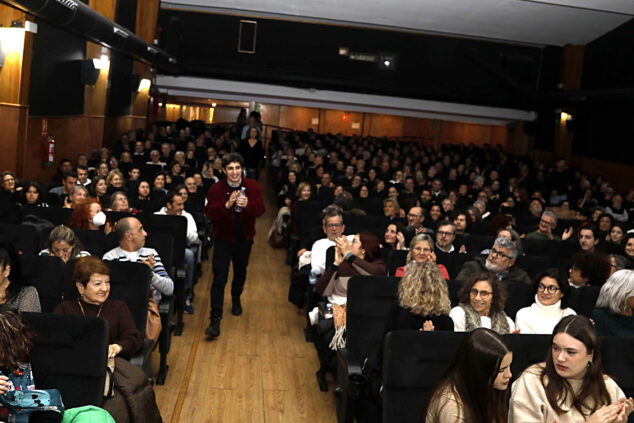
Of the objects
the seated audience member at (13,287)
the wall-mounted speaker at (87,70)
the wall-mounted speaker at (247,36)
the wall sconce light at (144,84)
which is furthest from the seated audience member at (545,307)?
the wall-mounted speaker at (247,36)

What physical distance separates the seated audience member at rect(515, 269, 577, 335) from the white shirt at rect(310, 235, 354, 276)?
1.79m

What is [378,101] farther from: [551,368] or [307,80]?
[551,368]

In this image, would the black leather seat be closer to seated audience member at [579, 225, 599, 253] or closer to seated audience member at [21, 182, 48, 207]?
seated audience member at [21, 182, 48, 207]

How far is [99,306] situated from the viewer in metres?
3.77

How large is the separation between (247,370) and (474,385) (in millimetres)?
2894

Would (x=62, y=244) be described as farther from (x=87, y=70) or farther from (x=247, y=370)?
(x=87, y=70)

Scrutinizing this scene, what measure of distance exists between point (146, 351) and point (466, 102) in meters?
16.8

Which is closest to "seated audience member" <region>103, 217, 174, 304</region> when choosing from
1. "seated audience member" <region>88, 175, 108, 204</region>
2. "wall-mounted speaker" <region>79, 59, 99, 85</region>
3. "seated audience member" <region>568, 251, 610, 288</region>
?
"seated audience member" <region>88, 175, 108, 204</region>

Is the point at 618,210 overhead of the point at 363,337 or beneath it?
overhead

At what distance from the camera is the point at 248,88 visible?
761 inches

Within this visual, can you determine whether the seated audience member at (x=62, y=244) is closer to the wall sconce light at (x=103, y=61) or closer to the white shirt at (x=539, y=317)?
the white shirt at (x=539, y=317)

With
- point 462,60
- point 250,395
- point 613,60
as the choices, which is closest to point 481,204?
point 250,395

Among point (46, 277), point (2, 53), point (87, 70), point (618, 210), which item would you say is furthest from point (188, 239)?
point (618, 210)

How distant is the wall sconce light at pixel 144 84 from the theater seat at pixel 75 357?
1552 centimetres
